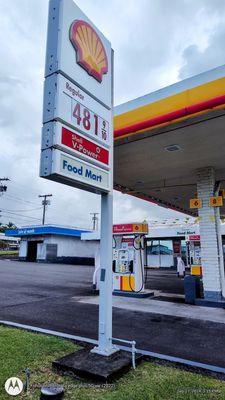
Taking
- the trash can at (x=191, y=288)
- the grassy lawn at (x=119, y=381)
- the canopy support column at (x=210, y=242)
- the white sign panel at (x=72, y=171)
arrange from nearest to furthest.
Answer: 1. the grassy lawn at (x=119, y=381)
2. the white sign panel at (x=72, y=171)
3. the canopy support column at (x=210, y=242)
4. the trash can at (x=191, y=288)

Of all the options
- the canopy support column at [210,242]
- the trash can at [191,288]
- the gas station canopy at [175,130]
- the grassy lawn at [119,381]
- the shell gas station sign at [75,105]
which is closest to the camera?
the grassy lawn at [119,381]

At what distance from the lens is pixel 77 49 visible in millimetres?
4789

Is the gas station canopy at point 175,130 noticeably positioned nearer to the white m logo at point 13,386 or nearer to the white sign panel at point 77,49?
the white sign panel at point 77,49

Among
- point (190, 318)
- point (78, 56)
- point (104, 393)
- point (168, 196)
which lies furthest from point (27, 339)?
point (168, 196)

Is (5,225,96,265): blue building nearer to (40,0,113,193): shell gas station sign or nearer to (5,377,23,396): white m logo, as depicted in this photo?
(40,0,113,193): shell gas station sign

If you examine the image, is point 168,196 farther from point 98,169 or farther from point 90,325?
point 98,169

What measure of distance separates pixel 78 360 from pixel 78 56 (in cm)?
450

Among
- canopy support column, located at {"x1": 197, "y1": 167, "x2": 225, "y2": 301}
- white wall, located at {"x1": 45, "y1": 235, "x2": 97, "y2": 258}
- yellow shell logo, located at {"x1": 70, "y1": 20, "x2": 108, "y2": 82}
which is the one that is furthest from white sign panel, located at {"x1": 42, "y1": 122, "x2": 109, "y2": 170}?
white wall, located at {"x1": 45, "y1": 235, "x2": 97, "y2": 258}

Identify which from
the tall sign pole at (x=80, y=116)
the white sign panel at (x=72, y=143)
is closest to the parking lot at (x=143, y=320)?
the tall sign pole at (x=80, y=116)

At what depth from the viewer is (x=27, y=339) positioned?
588cm

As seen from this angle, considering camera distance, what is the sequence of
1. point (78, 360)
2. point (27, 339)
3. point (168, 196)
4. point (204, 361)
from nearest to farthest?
1. point (78, 360)
2. point (204, 361)
3. point (27, 339)
4. point (168, 196)

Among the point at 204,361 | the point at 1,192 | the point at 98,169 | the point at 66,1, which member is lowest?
the point at 204,361

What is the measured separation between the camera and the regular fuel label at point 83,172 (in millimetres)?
4398

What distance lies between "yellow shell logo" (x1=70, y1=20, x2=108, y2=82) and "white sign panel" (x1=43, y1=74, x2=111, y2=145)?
0.47 meters
